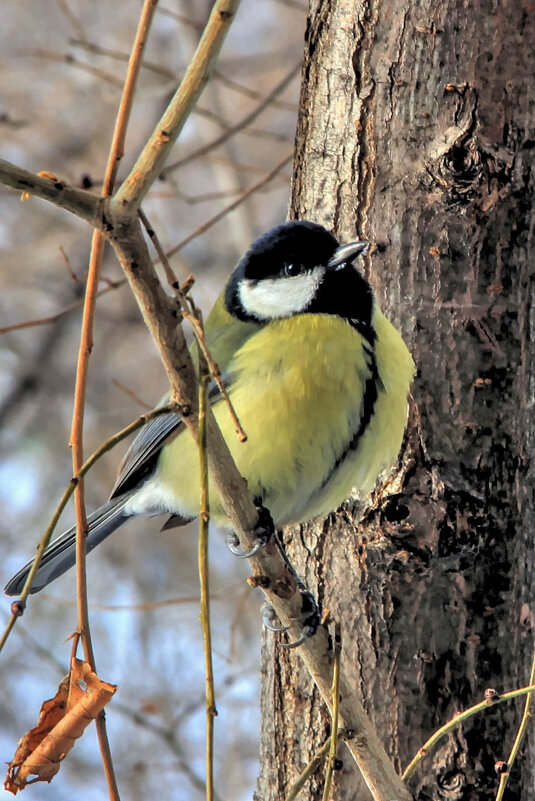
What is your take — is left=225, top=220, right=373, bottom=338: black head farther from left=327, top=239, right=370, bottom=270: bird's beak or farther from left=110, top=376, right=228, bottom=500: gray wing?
left=110, top=376, right=228, bottom=500: gray wing

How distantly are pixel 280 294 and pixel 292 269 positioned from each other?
81 mm

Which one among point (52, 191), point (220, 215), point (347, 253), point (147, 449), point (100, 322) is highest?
point (100, 322)

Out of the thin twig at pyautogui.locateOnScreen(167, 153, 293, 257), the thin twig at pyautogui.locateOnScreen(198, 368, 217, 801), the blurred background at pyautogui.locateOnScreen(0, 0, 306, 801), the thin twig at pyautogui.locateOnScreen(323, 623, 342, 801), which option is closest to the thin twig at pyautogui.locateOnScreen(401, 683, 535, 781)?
the thin twig at pyautogui.locateOnScreen(323, 623, 342, 801)

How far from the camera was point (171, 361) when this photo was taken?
1.47 metres

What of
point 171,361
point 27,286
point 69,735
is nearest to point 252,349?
point 171,361

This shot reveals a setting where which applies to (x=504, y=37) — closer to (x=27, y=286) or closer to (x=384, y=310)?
(x=384, y=310)

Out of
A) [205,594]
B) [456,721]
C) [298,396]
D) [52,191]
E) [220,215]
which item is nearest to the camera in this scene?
[52,191]

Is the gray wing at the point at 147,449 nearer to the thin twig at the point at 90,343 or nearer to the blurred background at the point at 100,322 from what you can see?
the thin twig at the point at 90,343

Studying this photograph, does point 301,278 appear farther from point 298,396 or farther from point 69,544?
point 69,544

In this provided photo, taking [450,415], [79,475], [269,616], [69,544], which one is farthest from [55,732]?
[450,415]

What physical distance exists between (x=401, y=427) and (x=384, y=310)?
1.17 ft

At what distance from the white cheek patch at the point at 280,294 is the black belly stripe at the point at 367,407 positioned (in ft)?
0.96

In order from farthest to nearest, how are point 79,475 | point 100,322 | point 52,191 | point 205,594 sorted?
point 100,322, point 79,475, point 205,594, point 52,191

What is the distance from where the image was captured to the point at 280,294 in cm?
267
